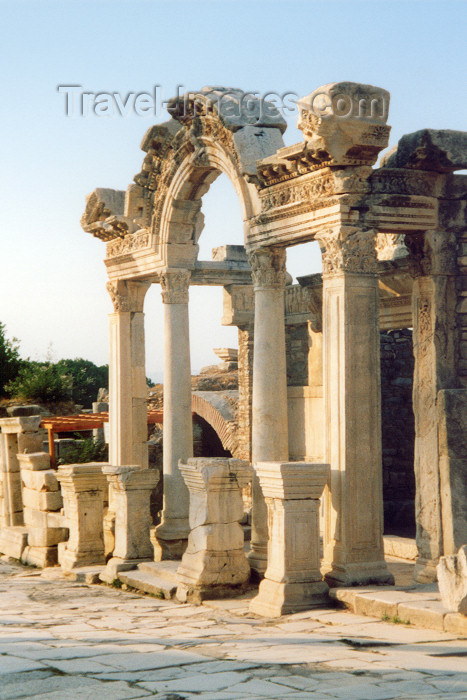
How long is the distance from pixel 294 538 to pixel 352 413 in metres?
1.23

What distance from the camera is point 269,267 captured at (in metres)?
10.4

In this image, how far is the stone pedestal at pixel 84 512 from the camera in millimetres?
12812

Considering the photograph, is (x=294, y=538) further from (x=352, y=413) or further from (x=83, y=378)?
(x=83, y=378)

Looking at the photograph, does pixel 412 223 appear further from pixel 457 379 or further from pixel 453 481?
pixel 453 481

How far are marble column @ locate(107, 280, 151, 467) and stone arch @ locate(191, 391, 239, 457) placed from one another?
2447mm

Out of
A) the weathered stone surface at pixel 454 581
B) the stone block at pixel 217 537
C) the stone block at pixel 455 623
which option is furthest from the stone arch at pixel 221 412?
the stone block at pixel 455 623

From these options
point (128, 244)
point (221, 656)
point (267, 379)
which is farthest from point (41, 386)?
point (221, 656)

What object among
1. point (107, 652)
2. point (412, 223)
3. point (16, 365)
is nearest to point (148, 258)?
point (412, 223)

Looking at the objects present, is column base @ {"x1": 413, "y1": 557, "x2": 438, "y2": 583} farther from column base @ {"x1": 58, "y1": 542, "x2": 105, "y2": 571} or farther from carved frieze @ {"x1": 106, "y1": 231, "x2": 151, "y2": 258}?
carved frieze @ {"x1": 106, "y1": 231, "x2": 151, "y2": 258}

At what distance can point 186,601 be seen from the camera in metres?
9.89

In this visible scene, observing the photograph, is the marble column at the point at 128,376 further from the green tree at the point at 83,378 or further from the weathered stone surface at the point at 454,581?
the green tree at the point at 83,378

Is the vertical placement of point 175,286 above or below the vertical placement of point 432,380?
above

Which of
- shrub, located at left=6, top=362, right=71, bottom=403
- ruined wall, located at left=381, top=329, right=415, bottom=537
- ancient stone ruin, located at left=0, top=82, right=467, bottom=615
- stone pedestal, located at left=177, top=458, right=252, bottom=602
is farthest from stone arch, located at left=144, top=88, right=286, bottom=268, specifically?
shrub, located at left=6, top=362, right=71, bottom=403

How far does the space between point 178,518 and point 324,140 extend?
5.31m
